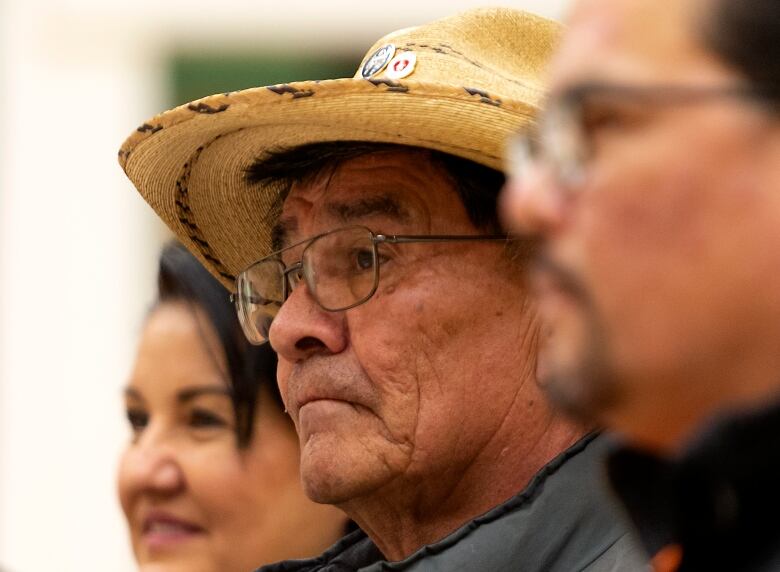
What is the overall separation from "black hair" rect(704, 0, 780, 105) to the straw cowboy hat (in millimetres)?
1203

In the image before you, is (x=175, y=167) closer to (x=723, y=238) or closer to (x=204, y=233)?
(x=204, y=233)

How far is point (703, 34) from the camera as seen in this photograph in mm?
1606

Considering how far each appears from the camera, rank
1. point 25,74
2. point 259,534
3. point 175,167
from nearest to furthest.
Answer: point 175,167
point 259,534
point 25,74

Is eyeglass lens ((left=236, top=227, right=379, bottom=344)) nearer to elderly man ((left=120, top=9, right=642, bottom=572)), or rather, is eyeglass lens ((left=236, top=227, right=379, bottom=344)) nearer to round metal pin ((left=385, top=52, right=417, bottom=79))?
elderly man ((left=120, top=9, right=642, bottom=572))

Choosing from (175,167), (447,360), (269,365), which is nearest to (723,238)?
(447,360)

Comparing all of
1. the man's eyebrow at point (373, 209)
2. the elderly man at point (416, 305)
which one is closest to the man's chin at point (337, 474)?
the elderly man at point (416, 305)

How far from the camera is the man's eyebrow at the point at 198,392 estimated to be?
13.7 feet

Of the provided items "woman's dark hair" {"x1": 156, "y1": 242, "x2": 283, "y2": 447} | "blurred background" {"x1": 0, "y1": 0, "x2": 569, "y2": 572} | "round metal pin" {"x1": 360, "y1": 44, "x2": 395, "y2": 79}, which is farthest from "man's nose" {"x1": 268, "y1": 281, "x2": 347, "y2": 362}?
"blurred background" {"x1": 0, "y1": 0, "x2": 569, "y2": 572}

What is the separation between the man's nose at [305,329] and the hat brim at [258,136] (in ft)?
0.97

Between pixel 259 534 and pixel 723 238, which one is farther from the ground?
pixel 723 238

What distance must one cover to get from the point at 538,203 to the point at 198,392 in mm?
2622

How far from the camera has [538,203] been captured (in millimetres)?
1688

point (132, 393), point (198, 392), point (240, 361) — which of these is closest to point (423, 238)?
point (240, 361)

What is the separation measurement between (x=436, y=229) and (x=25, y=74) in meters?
7.05
